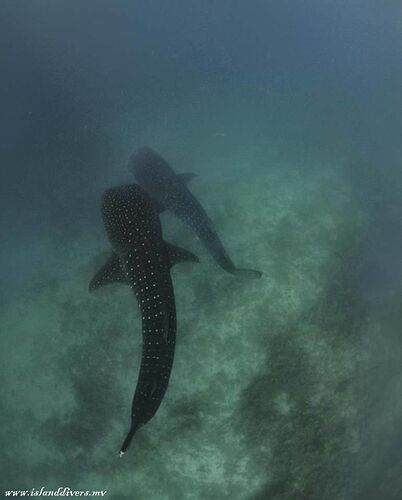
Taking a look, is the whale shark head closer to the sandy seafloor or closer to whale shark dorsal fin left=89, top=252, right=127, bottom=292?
the sandy seafloor

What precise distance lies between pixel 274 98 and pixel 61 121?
9541mm

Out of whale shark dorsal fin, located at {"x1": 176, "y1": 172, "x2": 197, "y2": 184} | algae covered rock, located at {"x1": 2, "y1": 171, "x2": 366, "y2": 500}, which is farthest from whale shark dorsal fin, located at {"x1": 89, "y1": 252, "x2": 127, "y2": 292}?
whale shark dorsal fin, located at {"x1": 176, "y1": 172, "x2": 197, "y2": 184}

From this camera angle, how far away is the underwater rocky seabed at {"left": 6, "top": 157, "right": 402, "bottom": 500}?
7.29 metres

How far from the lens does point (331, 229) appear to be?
895 cm

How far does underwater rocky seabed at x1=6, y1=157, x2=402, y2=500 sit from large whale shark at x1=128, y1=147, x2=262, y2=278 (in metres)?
0.76

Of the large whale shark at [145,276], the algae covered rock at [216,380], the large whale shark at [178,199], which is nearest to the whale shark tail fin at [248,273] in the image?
the large whale shark at [178,199]

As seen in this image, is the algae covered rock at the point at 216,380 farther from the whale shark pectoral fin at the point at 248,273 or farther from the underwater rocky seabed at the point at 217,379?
the whale shark pectoral fin at the point at 248,273

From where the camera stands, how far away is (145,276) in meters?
6.14

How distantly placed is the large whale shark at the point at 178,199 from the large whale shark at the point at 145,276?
0.74 meters

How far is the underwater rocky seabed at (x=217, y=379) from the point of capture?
729 cm

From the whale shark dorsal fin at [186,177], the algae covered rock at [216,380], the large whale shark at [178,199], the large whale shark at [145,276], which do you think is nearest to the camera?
the large whale shark at [145,276]

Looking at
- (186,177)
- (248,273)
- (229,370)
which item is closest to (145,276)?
(248,273)

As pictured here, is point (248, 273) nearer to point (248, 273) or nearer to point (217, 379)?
point (248, 273)

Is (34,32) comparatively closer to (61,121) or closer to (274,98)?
(61,121)
